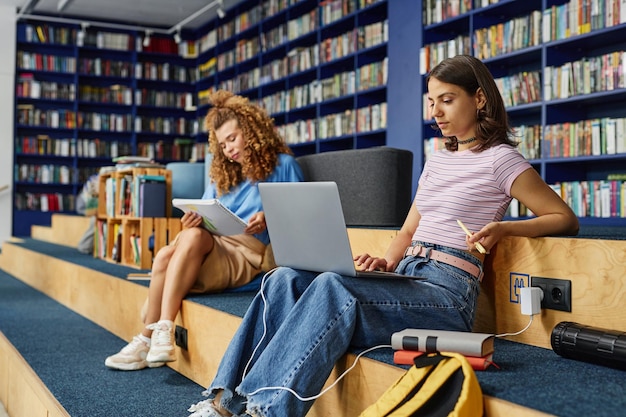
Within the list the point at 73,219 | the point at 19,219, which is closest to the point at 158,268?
the point at 73,219

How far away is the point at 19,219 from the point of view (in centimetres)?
866

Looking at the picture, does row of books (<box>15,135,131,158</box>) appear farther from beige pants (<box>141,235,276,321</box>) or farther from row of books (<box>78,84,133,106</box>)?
beige pants (<box>141,235,276,321</box>)

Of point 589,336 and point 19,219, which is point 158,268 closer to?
point 589,336

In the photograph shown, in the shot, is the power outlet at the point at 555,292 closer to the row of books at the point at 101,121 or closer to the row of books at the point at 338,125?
the row of books at the point at 338,125

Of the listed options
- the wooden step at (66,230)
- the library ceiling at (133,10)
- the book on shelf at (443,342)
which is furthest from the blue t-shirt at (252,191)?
the library ceiling at (133,10)

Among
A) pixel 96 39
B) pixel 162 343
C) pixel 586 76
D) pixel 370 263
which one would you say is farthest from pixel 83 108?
pixel 370 263

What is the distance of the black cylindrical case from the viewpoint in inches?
58.8

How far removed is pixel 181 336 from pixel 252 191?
0.59 metres

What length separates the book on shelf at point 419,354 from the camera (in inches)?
58.3

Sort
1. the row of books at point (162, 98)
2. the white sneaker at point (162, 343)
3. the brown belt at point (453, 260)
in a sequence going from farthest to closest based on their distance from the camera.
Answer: the row of books at point (162, 98), the white sneaker at point (162, 343), the brown belt at point (453, 260)

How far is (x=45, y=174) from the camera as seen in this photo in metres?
8.76

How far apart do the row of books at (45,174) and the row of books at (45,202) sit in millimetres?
165

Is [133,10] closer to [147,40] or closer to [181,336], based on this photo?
[147,40]

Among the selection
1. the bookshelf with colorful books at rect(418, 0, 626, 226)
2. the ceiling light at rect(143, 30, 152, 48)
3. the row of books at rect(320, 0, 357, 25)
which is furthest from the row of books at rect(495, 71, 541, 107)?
the ceiling light at rect(143, 30, 152, 48)
